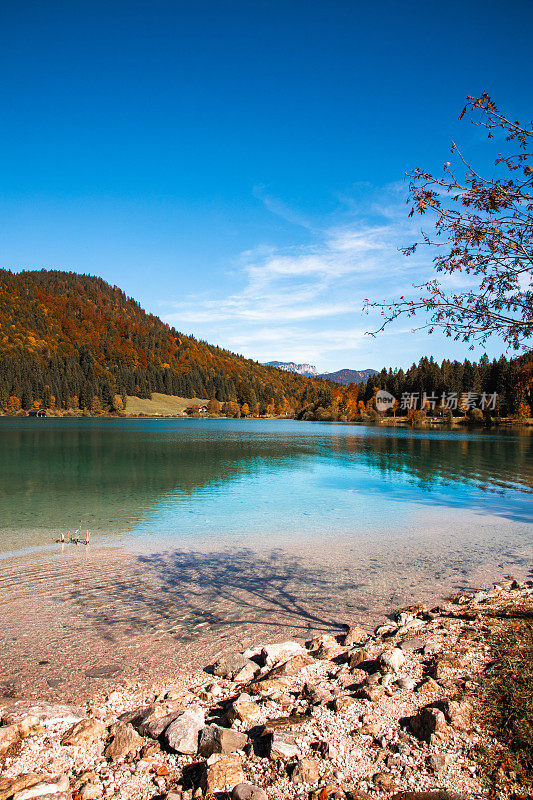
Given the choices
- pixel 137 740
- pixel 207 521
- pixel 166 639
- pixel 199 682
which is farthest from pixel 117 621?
pixel 207 521

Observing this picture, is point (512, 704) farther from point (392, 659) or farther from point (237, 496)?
point (237, 496)

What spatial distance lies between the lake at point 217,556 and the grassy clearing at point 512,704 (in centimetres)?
348

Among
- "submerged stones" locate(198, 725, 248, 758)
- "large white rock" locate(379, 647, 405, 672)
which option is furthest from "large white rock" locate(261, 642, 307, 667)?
"submerged stones" locate(198, 725, 248, 758)

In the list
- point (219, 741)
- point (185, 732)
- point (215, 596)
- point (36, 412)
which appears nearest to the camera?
point (219, 741)

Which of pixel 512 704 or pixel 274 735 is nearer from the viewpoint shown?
pixel 274 735

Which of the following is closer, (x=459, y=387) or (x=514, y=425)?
(x=514, y=425)

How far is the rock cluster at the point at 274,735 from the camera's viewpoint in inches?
167

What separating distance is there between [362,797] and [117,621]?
6.48m

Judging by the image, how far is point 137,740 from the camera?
496 cm

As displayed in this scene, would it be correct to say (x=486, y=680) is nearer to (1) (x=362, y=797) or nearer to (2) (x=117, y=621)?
(1) (x=362, y=797)

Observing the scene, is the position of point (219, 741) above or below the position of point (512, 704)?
below

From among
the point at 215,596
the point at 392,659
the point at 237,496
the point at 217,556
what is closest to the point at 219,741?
the point at 392,659

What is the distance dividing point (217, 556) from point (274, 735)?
9851 mm

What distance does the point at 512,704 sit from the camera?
16.5 ft
